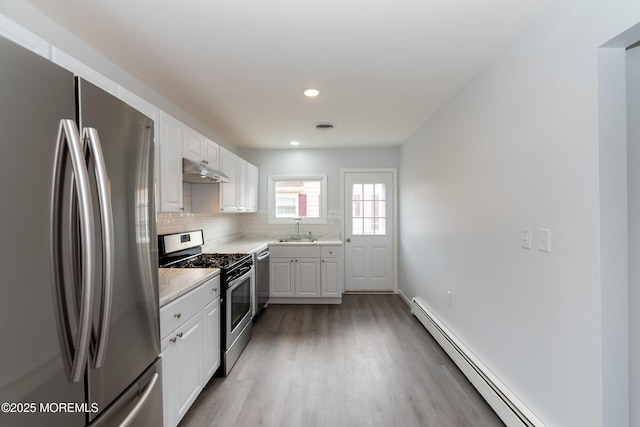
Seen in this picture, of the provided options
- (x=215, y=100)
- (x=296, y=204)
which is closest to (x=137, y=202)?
(x=215, y=100)

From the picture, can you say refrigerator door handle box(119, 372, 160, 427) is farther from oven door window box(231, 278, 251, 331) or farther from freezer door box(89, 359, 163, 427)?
oven door window box(231, 278, 251, 331)

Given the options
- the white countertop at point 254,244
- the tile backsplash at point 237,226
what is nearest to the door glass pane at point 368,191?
the tile backsplash at point 237,226

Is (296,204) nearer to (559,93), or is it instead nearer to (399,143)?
(399,143)

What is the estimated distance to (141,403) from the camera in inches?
47.7

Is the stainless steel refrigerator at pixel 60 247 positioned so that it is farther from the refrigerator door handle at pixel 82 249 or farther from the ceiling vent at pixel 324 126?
the ceiling vent at pixel 324 126

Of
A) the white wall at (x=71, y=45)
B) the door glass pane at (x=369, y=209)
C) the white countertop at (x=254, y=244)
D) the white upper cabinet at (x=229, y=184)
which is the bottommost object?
the white countertop at (x=254, y=244)

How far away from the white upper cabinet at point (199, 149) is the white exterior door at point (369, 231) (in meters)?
2.33

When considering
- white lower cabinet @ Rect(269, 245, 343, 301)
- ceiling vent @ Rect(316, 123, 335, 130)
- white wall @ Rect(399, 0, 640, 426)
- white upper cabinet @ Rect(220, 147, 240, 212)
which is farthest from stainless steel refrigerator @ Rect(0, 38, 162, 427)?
white lower cabinet @ Rect(269, 245, 343, 301)

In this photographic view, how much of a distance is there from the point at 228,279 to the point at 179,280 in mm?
504

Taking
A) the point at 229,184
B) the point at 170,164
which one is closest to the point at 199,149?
the point at 170,164

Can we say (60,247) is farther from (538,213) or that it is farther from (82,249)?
(538,213)

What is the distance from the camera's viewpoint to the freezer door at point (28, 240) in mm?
708

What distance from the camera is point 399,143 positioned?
4.58m


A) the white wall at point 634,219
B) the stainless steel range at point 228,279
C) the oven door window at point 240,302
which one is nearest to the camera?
the white wall at point 634,219
